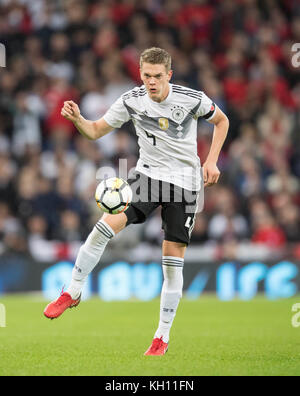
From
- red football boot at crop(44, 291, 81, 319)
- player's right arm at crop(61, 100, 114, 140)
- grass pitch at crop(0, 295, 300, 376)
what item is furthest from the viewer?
player's right arm at crop(61, 100, 114, 140)

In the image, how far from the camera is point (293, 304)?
38.5 feet

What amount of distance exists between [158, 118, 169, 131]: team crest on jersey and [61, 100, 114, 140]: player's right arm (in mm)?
475

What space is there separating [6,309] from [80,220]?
8.41 feet

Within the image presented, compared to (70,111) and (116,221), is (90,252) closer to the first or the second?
(116,221)

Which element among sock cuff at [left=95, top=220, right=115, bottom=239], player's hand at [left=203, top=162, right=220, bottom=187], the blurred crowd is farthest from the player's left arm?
the blurred crowd

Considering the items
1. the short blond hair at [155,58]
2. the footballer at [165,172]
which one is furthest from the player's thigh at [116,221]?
the short blond hair at [155,58]

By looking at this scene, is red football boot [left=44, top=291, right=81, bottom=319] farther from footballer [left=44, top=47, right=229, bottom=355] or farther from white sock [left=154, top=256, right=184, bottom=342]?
white sock [left=154, top=256, right=184, bottom=342]

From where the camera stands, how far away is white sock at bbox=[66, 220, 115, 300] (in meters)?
6.63

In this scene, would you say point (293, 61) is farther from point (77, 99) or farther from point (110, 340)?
point (110, 340)

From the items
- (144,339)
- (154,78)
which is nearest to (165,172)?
(154,78)

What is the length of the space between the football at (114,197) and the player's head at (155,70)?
790 millimetres

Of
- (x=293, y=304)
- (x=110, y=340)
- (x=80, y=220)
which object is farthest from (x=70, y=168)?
(x=110, y=340)

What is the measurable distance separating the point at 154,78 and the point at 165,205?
1.03 metres

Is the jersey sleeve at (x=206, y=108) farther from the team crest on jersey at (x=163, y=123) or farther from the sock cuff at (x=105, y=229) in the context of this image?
the sock cuff at (x=105, y=229)
